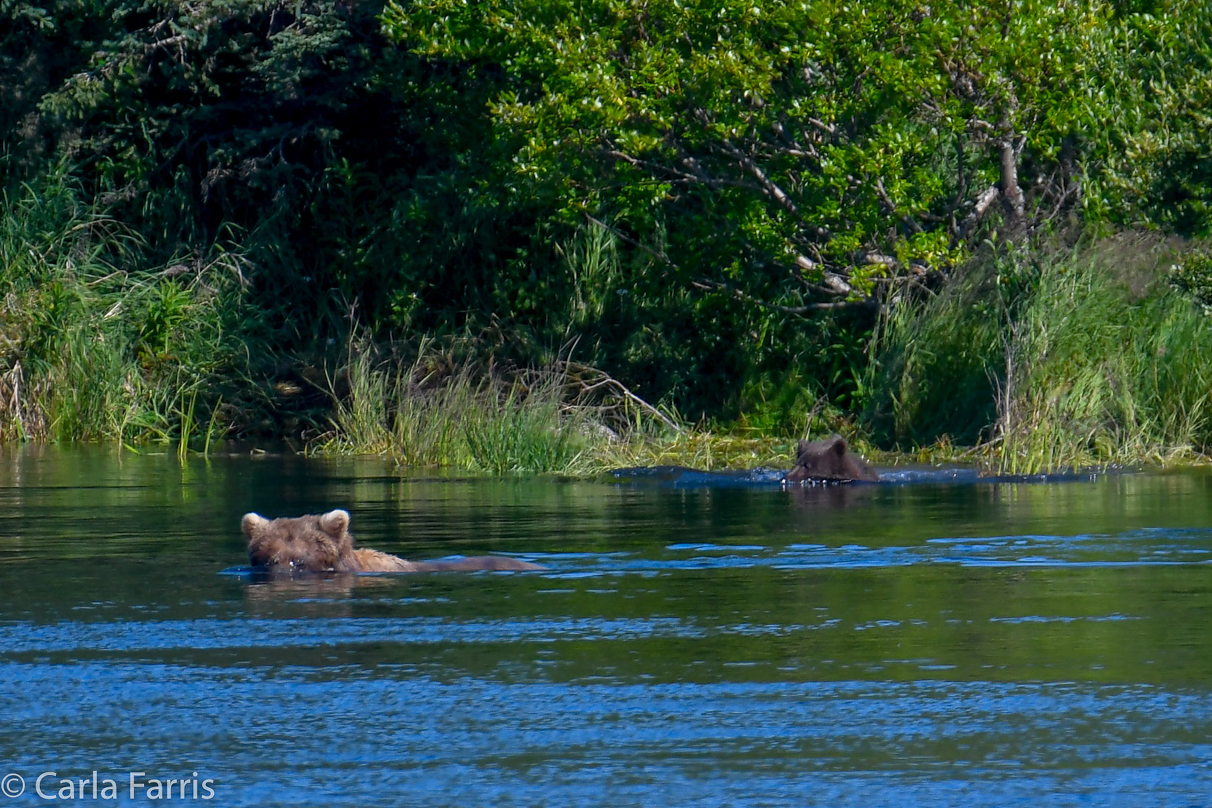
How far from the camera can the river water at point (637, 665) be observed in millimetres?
5672

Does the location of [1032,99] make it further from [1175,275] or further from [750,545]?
[750,545]

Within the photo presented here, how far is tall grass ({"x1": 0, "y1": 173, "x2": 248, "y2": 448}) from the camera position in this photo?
23.4 meters

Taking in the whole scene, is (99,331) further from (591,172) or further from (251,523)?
(251,523)

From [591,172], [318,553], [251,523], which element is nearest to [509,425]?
[591,172]

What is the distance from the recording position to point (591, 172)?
2073 cm

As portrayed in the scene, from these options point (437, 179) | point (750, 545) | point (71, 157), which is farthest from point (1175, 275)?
point (71, 157)

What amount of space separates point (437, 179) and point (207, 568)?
14.8 metres

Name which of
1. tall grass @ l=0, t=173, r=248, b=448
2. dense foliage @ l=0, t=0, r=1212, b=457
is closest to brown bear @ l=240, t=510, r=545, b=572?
dense foliage @ l=0, t=0, r=1212, b=457

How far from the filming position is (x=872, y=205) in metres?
18.9

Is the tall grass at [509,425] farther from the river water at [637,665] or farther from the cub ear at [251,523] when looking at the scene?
the cub ear at [251,523]

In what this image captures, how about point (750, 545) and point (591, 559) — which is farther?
point (750, 545)

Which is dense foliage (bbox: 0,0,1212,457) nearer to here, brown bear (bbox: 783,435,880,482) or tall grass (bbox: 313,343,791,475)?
tall grass (bbox: 313,343,791,475)

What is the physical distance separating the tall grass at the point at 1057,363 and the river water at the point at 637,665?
4.26 m

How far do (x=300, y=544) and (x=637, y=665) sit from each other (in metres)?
3.20
